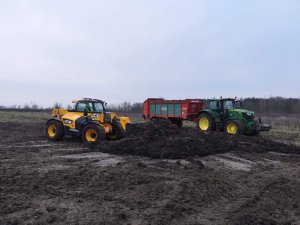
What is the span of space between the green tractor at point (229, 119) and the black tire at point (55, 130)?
8.43 m

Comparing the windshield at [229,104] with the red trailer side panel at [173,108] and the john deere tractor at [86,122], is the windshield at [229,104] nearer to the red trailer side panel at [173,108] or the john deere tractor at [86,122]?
the red trailer side panel at [173,108]

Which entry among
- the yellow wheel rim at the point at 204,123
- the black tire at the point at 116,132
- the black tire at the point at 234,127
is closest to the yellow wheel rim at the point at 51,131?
→ the black tire at the point at 116,132

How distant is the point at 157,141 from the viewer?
13984 millimetres

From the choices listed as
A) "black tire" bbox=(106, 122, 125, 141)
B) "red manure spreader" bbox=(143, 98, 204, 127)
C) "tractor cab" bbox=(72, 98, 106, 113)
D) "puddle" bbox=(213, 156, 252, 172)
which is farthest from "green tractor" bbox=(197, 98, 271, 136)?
"puddle" bbox=(213, 156, 252, 172)

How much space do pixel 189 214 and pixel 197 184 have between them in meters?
2.00

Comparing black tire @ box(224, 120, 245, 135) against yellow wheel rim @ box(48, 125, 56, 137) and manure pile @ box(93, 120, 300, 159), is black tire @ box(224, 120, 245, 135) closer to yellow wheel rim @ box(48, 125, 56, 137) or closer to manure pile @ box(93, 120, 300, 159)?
manure pile @ box(93, 120, 300, 159)

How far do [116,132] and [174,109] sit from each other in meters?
8.13

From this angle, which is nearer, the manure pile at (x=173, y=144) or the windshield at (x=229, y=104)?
the manure pile at (x=173, y=144)

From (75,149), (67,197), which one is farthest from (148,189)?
(75,149)

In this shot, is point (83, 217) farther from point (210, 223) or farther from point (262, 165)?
point (262, 165)

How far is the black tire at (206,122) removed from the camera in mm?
21547

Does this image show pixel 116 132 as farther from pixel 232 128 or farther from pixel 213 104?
pixel 213 104

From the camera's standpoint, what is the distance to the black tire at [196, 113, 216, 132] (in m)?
21.5

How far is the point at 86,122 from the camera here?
52.3 ft
